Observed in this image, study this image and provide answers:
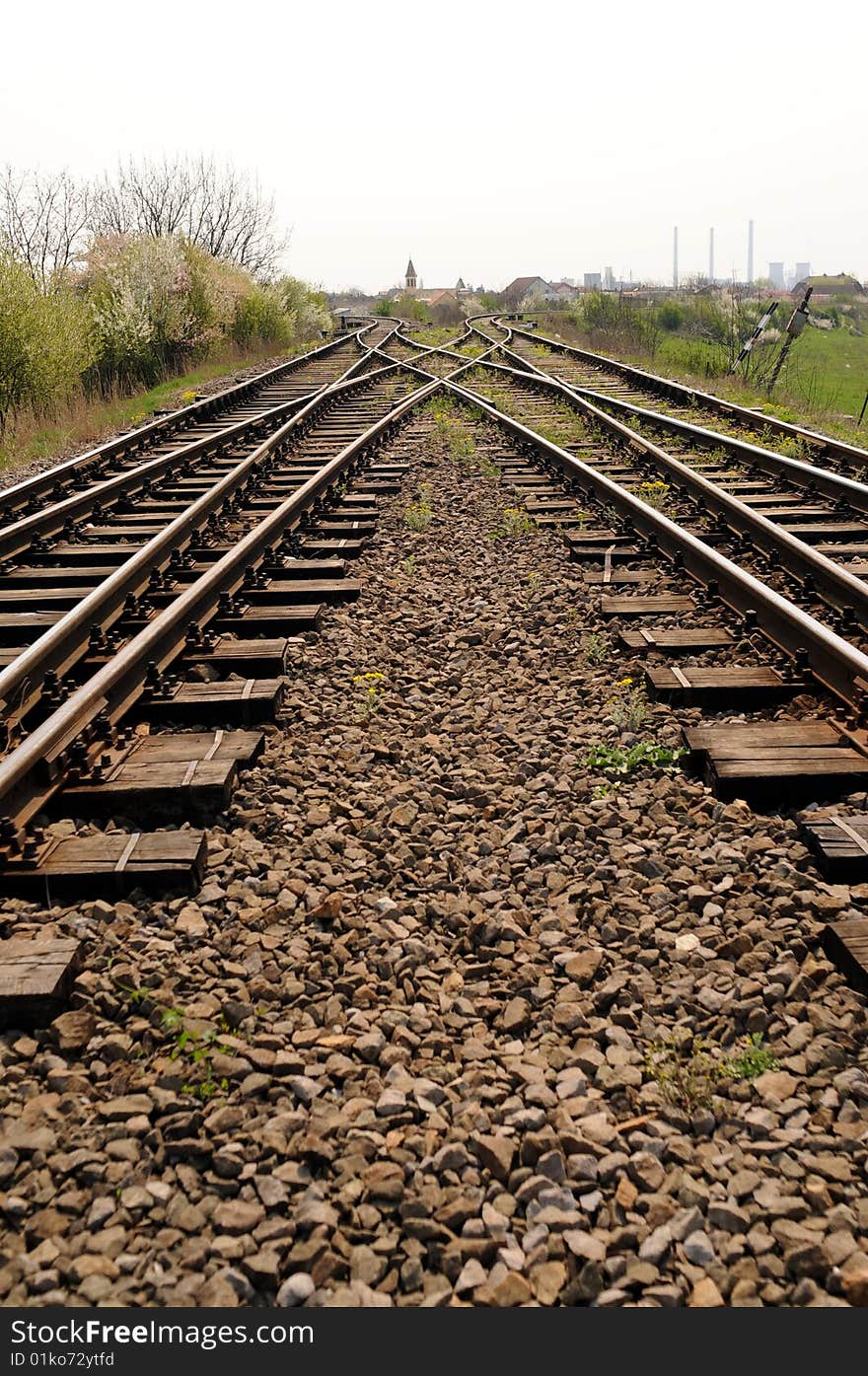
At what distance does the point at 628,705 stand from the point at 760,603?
1.21 metres

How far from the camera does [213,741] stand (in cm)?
409

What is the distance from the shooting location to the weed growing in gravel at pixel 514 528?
760 centimetres

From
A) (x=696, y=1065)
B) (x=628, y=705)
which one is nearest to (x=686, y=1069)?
(x=696, y=1065)

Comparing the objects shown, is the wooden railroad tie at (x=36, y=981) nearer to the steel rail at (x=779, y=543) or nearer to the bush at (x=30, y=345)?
the steel rail at (x=779, y=543)

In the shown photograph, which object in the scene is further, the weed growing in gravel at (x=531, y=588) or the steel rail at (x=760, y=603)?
the weed growing in gravel at (x=531, y=588)

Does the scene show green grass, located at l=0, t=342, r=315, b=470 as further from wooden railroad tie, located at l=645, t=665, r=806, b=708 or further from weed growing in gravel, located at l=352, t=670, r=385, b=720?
wooden railroad tie, located at l=645, t=665, r=806, b=708

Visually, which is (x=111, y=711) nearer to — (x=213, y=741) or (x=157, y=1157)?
(x=213, y=741)

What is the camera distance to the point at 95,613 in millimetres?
5242

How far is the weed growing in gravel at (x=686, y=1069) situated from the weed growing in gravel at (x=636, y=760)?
5.00 ft

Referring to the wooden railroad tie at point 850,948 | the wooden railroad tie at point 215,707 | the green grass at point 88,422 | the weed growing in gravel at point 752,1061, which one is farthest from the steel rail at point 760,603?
the green grass at point 88,422

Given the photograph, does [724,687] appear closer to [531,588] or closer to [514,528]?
[531,588]

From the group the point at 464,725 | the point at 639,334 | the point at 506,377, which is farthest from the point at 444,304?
the point at 464,725

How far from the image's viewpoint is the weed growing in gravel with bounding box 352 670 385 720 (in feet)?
15.4

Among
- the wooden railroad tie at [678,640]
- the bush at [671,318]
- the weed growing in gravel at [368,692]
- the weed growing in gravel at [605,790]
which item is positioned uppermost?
the bush at [671,318]
